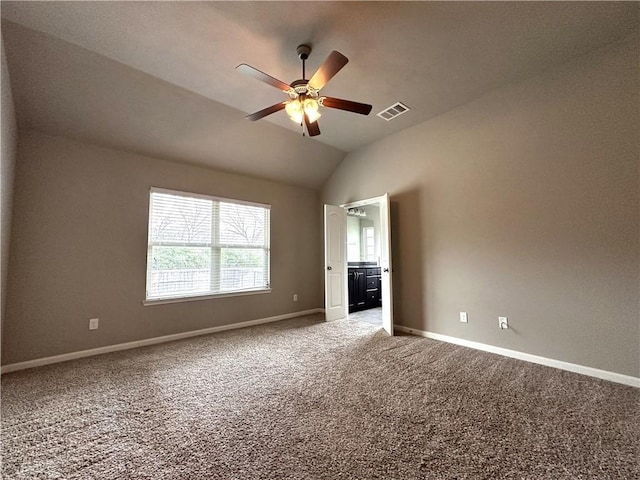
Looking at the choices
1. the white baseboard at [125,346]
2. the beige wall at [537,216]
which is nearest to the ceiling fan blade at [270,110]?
the beige wall at [537,216]

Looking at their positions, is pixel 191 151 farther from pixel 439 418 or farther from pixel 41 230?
pixel 439 418

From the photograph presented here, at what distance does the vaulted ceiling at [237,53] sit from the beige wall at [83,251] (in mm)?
317

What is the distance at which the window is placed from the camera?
3756 millimetres

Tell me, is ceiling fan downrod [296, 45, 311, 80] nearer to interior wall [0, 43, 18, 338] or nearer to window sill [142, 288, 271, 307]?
interior wall [0, 43, 18, 338]

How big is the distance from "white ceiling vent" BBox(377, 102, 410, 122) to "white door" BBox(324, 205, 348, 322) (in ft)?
5.79

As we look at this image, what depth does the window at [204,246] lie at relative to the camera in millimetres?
3756

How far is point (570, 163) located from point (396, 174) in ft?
6.85

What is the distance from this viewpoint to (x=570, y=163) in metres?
2.70

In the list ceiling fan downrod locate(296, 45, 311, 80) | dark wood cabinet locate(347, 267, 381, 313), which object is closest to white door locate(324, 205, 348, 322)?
dark wood cabinet locate(347, 267, 381, 313)

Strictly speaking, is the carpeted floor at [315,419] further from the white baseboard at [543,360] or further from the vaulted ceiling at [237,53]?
the vaulted ceiling at [237,53]

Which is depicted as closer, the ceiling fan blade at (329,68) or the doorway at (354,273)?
the ceiling fan blade at (329,68)

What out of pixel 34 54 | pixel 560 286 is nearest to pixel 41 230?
pixel 34 54

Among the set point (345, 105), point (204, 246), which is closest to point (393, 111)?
point (345, 105)

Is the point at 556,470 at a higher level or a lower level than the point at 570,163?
lower
